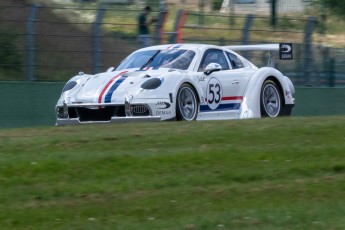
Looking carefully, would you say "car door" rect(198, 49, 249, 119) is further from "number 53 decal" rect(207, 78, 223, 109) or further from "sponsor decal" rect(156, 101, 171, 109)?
"sponsor decal" rect(156, 101, 171, 109)

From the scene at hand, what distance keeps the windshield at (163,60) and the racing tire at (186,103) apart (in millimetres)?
645

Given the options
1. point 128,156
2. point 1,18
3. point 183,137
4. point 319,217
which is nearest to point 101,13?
point 1,18

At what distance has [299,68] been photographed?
897 inches

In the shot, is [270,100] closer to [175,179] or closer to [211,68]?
[211,68]

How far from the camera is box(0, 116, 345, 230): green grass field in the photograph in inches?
325

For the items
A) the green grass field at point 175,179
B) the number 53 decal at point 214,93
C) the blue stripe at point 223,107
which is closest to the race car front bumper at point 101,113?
the blue stripe at point 223,107

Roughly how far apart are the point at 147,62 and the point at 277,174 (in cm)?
708

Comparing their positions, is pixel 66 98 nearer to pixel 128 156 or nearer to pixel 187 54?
pixel 187 54

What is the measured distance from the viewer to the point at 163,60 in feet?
54.3

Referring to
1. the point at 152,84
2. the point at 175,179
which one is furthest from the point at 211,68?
the point at 175,179

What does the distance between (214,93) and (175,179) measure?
277 inches

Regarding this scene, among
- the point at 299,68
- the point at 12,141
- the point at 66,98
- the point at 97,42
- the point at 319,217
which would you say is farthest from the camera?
the point at 299,68

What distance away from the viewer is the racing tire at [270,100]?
17344 mm

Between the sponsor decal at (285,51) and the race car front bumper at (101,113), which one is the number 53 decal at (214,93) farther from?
the sponsor decal at (285,51)
